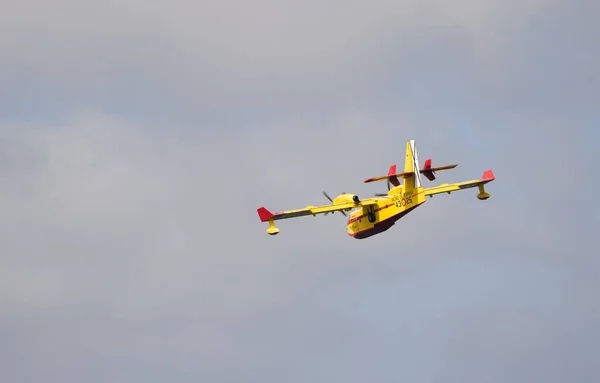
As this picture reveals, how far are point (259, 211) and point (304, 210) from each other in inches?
190

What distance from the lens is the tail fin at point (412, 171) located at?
652ft

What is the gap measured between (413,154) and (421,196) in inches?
166

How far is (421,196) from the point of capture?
199 m

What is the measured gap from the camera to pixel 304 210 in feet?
655

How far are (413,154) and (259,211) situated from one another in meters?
16.2

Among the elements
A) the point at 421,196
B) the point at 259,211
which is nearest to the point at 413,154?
the point at 421,196

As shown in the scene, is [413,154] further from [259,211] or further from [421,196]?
[259,211]

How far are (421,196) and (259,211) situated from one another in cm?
1601

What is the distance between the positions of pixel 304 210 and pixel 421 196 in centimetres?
1160

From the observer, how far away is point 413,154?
199125mm

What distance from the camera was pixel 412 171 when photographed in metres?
199

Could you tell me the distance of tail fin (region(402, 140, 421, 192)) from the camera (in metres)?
199
